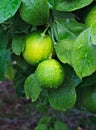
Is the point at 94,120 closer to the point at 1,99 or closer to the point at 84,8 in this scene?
the point at 84,8

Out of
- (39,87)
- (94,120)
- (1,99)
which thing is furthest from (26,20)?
(1,99)

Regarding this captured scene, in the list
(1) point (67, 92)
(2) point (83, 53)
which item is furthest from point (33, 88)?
(2) point (83, 53)

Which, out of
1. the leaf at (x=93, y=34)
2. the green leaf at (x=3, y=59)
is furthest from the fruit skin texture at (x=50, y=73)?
the green leaf at (x=3, y=59)

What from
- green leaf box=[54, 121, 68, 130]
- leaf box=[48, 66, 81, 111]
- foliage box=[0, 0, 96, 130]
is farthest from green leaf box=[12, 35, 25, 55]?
green leaf box=[54, 121, 68, 130]

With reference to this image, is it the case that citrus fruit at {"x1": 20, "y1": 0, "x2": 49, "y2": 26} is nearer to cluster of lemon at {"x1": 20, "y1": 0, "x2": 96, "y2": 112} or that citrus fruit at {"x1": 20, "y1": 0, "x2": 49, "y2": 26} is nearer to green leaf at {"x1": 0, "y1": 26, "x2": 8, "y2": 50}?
cluster of lemon at {"x1": 20, "y1": 0, "x2": 96, "y2": 112}

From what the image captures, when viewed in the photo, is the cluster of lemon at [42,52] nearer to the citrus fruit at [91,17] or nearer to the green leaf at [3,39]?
the citrus fruit at [91,17]

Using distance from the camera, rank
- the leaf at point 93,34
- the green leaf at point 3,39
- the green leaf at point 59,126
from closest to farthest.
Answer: the leaf at point 93,34
the green leaf at point 3,39
the green leaf at point 59,126
